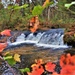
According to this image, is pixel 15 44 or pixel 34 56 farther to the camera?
pixel 15 44

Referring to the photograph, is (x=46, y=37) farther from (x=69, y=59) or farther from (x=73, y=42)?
(x=69, y=59)

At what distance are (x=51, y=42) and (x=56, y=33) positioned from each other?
2.26 ft

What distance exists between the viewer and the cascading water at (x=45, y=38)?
10.6 meters

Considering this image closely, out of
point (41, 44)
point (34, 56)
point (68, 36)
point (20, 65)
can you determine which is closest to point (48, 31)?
point (41, 44)

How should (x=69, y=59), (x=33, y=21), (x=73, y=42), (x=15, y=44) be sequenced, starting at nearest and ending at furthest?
(x=69, y=59), (x=33, y=21), (x=73, y=42), (x=15, y=44)

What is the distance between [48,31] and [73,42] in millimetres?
2298

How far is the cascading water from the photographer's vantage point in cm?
1060


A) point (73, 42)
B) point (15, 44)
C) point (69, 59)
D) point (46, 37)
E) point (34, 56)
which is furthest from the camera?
point (46, 37)

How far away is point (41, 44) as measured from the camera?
10539mm

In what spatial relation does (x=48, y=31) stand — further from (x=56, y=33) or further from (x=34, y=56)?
(x=34, y=56)

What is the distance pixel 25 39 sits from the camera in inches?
449

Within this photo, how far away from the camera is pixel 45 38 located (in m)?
11.1

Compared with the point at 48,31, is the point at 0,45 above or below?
above

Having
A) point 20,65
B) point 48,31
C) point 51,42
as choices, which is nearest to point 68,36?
point 51,42
